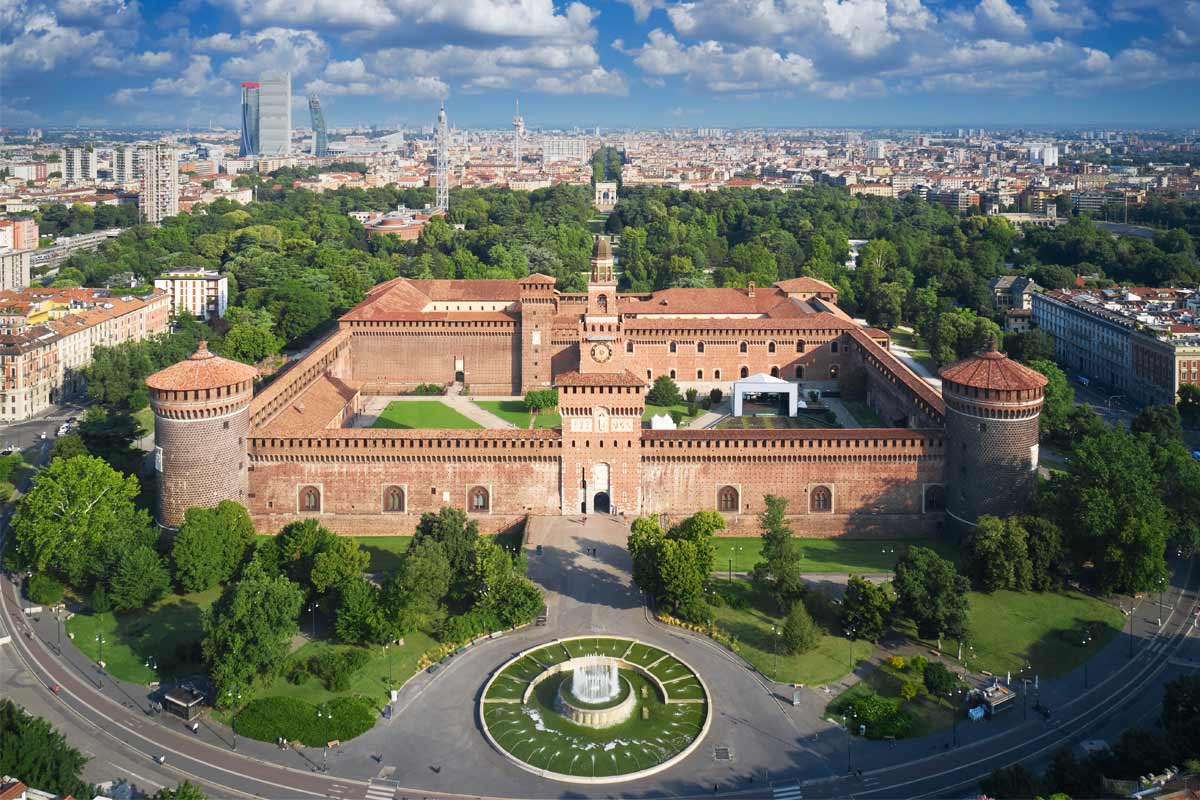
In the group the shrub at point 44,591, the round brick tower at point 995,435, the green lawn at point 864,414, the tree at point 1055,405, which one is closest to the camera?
the shrub at point 44,591

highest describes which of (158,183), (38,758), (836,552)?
(158,183)

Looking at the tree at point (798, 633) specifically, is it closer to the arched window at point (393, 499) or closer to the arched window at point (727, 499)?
the arched window at point (727, 499)

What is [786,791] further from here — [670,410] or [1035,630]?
[670,410]

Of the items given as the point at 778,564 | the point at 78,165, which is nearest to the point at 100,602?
the point at 778,564

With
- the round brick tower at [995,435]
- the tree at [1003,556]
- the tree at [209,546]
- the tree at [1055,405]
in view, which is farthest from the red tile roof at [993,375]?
the tree at [209,546]

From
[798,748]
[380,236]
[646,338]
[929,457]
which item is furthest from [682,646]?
[380,236]
